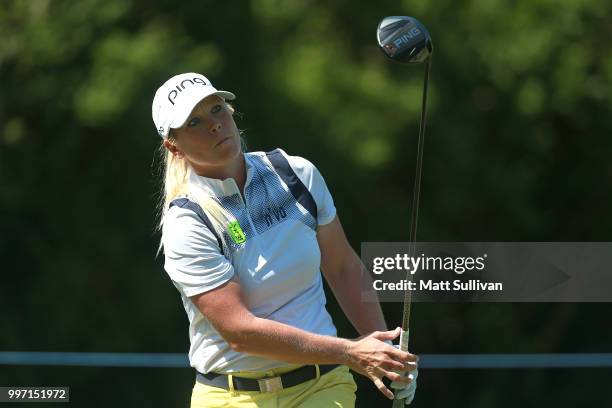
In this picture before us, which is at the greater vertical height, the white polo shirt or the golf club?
the golf club

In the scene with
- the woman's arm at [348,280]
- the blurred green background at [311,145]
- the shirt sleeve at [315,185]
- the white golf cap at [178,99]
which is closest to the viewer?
the white golf cap at [178,99]

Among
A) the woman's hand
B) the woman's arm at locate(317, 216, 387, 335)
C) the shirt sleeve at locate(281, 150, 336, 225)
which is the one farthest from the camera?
the woman's arm at locate(317, 216, 387, 335)

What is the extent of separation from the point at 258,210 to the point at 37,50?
291cm

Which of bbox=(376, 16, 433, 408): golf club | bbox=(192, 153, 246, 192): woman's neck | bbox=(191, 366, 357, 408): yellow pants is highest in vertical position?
bbox=(376, 16, 433, 408): golf club

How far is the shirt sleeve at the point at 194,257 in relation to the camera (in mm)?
2217

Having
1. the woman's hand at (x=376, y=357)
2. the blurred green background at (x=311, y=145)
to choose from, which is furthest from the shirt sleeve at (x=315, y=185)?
the blurred green background at (x=311, y=145)

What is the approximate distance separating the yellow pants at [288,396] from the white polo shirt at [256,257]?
5 cm

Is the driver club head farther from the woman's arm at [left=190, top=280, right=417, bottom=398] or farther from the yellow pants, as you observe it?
the yellow pants

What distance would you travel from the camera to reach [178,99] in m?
2.29

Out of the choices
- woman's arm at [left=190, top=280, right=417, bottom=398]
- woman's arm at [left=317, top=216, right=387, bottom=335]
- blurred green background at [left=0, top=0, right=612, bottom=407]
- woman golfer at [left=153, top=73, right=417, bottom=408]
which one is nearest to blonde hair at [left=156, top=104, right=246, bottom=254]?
woman golfer at [left=153, top=73, right=417, bottom=408]

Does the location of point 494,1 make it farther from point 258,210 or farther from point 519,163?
point 258,210

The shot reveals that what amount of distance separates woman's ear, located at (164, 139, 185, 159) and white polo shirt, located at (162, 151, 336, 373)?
7cm

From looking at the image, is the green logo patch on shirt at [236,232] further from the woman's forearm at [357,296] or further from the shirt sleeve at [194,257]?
the woman's forearm at [357,296]

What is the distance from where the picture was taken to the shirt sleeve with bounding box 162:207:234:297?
2217 millimetres
